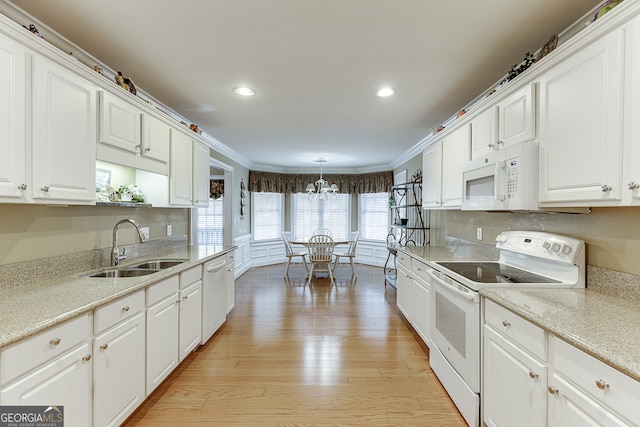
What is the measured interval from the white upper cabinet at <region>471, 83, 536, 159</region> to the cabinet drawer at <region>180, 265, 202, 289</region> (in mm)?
2581

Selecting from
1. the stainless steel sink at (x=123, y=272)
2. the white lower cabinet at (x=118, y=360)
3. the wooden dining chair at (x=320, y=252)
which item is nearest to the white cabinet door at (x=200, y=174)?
the stainless steel sink at (x=123, y=272)

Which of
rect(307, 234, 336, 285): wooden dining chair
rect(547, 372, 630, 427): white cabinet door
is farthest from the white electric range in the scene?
rect(307, 234, 336, 285): wooden dining chair

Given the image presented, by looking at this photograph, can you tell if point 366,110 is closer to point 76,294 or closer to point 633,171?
point 633,171

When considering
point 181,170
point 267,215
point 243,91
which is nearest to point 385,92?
point 243,91

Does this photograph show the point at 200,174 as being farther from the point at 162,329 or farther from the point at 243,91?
the point at 162,329

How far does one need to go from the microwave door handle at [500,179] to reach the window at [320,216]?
5457mm

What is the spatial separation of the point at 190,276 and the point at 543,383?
2.39m

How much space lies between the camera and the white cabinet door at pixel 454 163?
A: 256 cm

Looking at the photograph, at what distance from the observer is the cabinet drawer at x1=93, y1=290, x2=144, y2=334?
1.44 m

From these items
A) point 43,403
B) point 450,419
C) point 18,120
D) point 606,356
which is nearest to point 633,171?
point 606,356

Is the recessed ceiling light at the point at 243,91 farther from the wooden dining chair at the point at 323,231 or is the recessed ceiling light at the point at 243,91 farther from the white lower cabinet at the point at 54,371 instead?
the wooden dining chair at the point at 323,231

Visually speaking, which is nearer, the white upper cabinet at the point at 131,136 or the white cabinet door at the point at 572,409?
the white cabinet door at the point at 572,409

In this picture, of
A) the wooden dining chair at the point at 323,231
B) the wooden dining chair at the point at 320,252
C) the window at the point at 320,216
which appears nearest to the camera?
the wooden dining chair at the point at 320,252

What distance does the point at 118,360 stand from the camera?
5.19 ft
